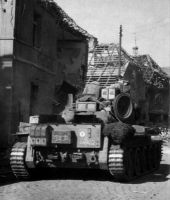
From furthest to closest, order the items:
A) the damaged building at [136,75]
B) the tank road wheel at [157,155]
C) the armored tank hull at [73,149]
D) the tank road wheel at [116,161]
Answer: the damaged building at [136,75] → the tank road wheel at [157,155] → the armored tank hull at [73,149] → the tank road wheel at [116,161]

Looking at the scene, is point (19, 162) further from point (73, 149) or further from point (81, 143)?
point (81, 143)

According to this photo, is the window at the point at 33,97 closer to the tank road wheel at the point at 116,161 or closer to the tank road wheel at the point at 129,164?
the tank road wheel at the point at 129,164

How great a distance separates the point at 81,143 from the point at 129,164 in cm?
147

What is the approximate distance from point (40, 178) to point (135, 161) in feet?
8.22

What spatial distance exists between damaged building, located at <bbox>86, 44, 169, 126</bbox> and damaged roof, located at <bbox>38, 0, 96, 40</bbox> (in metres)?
7.61

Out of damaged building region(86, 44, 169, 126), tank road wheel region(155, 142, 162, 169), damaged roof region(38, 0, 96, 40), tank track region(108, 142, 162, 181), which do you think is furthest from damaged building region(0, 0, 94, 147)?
damaged building region(86, 44, 169, 126)

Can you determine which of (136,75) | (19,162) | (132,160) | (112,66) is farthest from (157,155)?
(136,75)

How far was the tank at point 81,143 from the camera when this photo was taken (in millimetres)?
9680

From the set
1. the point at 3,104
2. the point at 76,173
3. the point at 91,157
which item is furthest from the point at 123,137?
the point at 3,104

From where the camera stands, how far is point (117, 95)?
11.7 meters

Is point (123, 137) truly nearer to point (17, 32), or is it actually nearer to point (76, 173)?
point (76, 173)

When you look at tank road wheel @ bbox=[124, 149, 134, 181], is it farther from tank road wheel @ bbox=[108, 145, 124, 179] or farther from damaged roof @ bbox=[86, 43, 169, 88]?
damaged roof @ bbox=[86, 43, 169, 88]

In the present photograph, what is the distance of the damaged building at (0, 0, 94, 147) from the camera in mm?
15484

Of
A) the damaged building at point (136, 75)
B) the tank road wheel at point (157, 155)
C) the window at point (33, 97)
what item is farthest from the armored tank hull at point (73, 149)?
the damaged building at point (136, 75)
